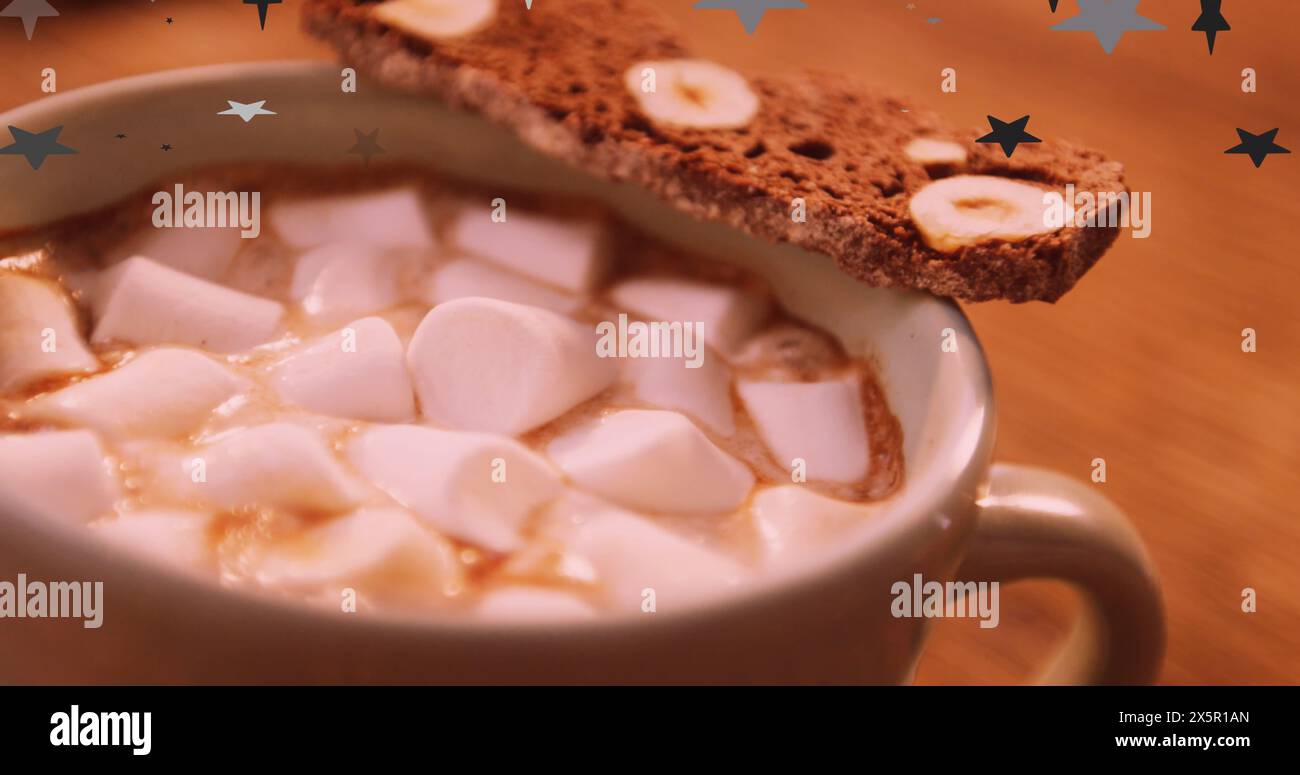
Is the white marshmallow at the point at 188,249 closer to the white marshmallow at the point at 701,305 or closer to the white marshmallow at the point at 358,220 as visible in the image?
the white marshmallow at the point at 358,220

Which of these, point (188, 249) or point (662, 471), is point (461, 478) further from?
point (188, 249)

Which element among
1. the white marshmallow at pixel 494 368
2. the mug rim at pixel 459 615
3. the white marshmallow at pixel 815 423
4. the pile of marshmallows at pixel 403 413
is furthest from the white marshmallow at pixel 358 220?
the mug rim at pixel 459 615

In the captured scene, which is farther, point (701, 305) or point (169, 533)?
point (701, 305)

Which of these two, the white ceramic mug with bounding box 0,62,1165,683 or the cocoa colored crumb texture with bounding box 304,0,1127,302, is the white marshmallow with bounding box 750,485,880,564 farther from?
the cocoa colored crumb texture with bounding box 304,0,1127,302

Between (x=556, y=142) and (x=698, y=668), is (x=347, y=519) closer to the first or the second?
(x=698, y=668)

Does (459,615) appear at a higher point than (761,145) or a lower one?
lower

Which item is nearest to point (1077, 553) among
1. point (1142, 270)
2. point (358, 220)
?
point (358, 220)

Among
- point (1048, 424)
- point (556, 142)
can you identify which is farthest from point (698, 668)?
point (1048, 424)

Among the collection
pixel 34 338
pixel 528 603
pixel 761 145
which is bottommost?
pixel 528 603
